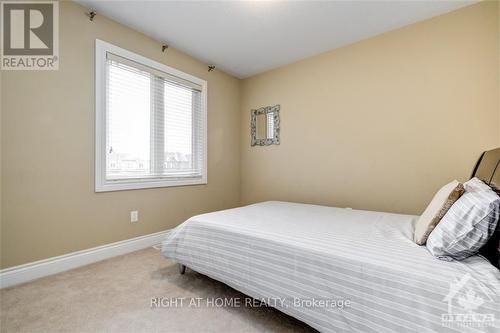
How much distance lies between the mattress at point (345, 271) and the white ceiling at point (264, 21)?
198cm

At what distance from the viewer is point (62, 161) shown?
2.05m

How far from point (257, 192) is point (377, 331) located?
2793 mm

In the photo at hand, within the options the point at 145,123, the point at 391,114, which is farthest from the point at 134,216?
the point at 391,114

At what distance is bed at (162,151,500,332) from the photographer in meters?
0.89

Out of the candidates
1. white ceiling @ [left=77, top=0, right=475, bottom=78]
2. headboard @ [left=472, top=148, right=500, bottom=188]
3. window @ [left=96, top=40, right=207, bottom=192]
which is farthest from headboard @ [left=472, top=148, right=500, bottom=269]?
window @ [left=96, top=40, right=207, bottom=192]

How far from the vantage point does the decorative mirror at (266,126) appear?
3475 mm

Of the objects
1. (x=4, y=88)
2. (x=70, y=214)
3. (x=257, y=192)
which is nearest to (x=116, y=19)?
(x=4, y=88)

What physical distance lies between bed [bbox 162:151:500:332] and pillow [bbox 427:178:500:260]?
0.18 feet

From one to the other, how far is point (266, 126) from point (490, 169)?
2571 millimetres

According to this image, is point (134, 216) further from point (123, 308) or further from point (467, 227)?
point (467, 227)

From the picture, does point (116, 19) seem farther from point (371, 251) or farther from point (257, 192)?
point (371, 251)

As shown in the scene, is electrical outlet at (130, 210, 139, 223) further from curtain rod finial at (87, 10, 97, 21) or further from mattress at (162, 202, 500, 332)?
curtain rod finial at (87, 10, 97, 21)

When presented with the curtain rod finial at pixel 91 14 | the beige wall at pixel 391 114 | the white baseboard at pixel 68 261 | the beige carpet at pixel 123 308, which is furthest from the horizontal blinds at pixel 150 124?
the beige wall at pixel 391 114

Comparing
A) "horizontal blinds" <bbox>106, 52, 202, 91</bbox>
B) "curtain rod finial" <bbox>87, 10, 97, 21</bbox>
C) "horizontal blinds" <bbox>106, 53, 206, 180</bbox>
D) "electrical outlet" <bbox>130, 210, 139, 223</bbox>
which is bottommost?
"electrical outlet" <bbox>130, 210, 139, 223</bbox>
